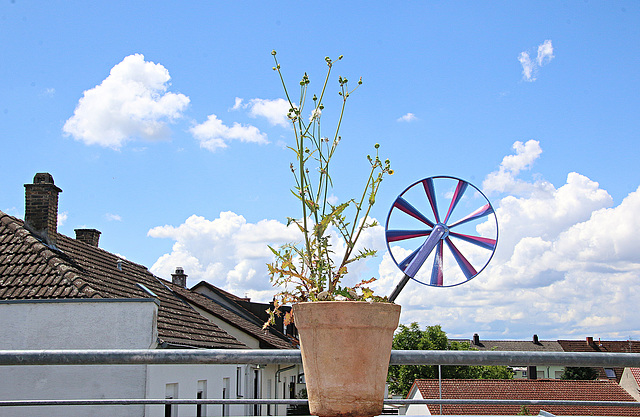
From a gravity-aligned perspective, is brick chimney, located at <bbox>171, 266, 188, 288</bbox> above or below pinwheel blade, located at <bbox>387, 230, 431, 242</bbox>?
above

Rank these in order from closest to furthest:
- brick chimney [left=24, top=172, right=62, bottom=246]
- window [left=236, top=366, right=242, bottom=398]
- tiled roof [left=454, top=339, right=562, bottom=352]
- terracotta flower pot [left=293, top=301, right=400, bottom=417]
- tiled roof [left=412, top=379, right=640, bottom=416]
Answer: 1. terracotta flower pot [left=293, top=301, right=400, bottom=417]
2. brick chimney [left=24, top=172, right=62, bottom=246]
3. window [left=236, top=366, right=242, bottom=398]
4. tiled roof [left=412, top=379, right=640, bottom=416]
5. tiled roof [left=454, top=339, right=562, bottom=352]

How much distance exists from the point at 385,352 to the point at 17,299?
10601 millimetres

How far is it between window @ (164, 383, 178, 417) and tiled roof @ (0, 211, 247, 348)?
2.98 ft

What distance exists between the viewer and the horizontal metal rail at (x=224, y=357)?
263cm

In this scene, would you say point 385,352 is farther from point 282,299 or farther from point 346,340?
point 282,299

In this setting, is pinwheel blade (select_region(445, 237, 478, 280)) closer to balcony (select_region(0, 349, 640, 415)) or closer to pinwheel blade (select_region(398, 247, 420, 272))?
pinwheel blade (select_region(398, 247, 420, 272))

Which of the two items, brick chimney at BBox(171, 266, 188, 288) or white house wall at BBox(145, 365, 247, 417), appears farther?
brick chimney at BBox(171, 266, 188, 288)

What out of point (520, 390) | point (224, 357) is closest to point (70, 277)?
point (224, 357)

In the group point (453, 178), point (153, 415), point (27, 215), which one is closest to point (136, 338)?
point (153, 415)

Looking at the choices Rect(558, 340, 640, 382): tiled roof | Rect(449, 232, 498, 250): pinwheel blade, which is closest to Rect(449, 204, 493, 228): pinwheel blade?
Rect(449, 232, 498, 250): pinwheel blade

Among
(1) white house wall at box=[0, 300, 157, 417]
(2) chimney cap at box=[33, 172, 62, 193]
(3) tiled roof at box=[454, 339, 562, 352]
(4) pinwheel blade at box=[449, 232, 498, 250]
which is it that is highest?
(2) chimney cap at box=[33, 172, 62, 193]

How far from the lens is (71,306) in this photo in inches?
441

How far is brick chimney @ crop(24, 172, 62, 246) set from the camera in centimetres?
1367

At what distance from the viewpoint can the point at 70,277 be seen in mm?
11969
